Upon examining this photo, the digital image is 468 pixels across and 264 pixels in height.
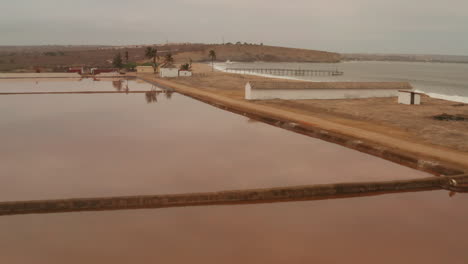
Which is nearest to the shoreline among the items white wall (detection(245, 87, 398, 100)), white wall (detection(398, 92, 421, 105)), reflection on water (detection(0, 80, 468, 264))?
reflection on water (detection(0, 80, 468, 264))

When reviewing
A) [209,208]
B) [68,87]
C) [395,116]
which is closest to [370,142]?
[395,116]

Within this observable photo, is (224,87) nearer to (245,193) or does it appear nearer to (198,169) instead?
(198,169)

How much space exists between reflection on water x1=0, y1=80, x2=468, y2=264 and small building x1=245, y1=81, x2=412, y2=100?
1217 cm

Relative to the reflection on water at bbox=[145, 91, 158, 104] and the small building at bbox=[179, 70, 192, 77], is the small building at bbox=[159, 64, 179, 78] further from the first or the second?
the reflection on water at bbox=[145, 91, 158, 104]

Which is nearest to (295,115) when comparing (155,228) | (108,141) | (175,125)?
(175,125)

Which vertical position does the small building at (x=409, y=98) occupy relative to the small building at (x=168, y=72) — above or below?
below

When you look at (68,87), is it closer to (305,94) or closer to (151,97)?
(151,97)

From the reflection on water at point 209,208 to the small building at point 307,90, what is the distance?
1217cm

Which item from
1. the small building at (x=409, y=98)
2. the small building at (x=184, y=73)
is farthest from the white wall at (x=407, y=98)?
the small building at (x=184, y=73)

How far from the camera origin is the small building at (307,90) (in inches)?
1427

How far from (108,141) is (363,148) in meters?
11.3

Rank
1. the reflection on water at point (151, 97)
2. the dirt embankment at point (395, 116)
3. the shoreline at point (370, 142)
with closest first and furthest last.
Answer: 1. the shoreline at point (370, 142)
2. the dirt embankment at point (395, 116)
3. the reflection on water at point (151, 97)

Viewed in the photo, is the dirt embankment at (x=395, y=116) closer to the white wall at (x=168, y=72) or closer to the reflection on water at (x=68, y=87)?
the reflection on water at (x=68, y=87)

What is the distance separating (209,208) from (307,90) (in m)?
25.4
